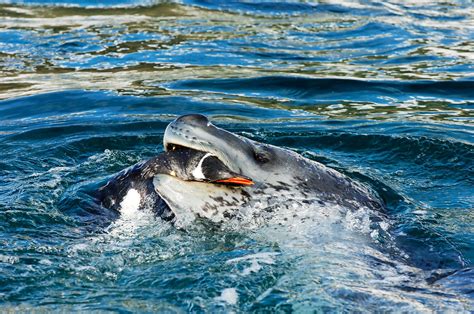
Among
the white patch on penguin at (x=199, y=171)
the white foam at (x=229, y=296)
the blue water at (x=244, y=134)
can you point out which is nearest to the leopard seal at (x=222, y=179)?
the white patch on penguin at (x=199, y=171)

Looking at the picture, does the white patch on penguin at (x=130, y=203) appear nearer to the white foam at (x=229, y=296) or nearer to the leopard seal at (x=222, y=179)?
the leopard seal at (x=222, y=179)

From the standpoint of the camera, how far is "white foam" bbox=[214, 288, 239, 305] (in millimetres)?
4289

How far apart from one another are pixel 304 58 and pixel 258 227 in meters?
7.17

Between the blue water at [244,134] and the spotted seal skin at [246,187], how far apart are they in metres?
0.11

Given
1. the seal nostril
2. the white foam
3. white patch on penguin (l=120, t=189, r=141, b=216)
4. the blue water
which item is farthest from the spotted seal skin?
the white foam

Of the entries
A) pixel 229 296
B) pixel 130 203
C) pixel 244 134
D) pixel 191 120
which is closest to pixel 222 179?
pixel 191 120

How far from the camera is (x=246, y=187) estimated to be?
5176 millimetres

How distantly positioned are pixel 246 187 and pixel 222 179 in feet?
0.79

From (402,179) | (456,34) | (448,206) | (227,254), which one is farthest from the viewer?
(456,34)

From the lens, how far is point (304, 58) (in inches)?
471

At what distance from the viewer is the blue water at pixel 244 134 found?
4.50m

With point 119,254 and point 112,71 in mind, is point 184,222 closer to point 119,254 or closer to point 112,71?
point 119,254

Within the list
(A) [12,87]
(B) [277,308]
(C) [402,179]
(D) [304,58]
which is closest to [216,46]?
(D) [304,58]

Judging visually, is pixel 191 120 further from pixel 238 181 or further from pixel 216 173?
pixel 238 181
